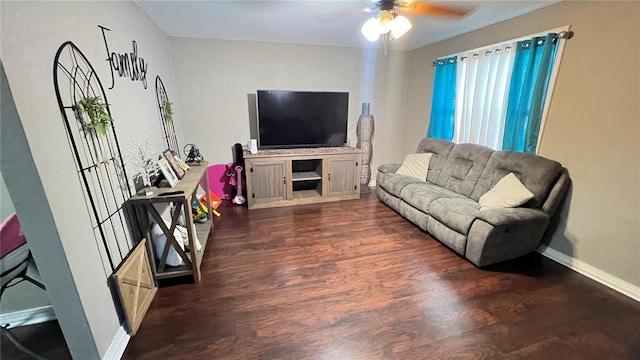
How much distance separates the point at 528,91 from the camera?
259 cm

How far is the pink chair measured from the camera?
133 cm

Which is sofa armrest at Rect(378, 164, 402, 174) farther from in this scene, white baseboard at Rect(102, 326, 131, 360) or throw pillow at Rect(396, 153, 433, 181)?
white baseboard at Rect(102, 326, 131, 360)

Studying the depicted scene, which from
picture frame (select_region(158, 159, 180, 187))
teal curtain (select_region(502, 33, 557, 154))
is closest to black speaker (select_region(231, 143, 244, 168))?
picture frame (select_region(158, 159, 180, 187))

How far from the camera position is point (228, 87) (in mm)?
3703

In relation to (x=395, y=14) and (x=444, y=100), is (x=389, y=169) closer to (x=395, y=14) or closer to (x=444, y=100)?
(x=444, y=100)

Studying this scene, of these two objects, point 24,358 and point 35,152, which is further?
point 24,358

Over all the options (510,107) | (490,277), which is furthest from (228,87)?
(490,277)

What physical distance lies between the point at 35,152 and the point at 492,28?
4.02 m

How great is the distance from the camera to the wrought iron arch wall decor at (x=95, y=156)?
1.28m

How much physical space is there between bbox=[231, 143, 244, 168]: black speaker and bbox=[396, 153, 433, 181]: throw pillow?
230 centimetres

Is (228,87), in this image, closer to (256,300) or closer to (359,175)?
(359,175)

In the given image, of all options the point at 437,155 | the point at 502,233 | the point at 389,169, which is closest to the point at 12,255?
the point at 502,233

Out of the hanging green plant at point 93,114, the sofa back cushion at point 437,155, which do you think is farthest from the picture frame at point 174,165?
the sofa back cushion at point 437,155

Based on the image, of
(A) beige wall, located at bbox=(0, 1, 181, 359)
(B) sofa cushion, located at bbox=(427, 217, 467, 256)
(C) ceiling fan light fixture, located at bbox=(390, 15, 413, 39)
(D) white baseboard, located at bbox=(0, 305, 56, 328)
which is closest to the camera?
(A) beige wall, located at bbox=(0, 1, 181, 359)
